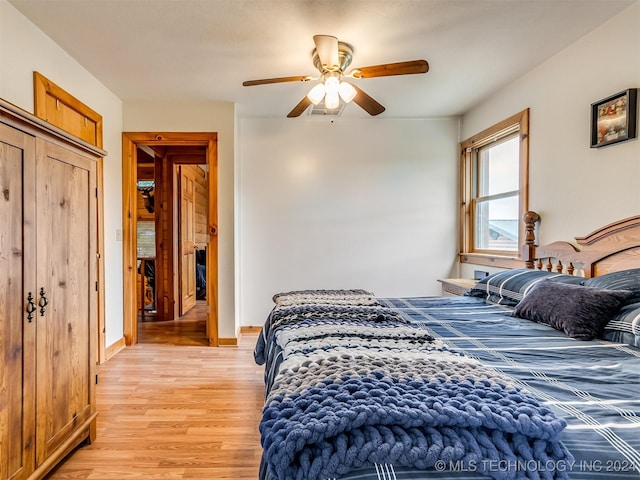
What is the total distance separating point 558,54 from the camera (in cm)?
258

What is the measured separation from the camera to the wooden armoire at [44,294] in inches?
51.8

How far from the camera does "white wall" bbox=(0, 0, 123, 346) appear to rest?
2076mm

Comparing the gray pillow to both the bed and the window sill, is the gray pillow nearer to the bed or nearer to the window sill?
the bed

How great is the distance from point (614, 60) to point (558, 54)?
50 cm

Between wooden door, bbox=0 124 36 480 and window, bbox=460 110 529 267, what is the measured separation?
3.33 meters

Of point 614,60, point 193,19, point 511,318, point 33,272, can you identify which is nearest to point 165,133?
point 193,19

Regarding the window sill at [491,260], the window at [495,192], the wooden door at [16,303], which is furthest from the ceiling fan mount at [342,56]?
the window sill at [491,260]

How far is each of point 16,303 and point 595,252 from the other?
304 cm

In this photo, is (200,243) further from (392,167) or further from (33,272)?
(33,272)

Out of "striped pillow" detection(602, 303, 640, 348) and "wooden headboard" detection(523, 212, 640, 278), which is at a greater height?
"wooden headboard" detection(523, 212, 640, 278)

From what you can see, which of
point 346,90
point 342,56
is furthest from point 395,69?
point 342,56

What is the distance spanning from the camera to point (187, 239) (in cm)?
530

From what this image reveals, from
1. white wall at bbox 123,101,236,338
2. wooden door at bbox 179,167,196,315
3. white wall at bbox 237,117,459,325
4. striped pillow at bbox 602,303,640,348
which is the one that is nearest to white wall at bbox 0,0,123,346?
white wall at bbox 123,101,236,338

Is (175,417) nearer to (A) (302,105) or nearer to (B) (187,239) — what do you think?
(A) (302,105)
